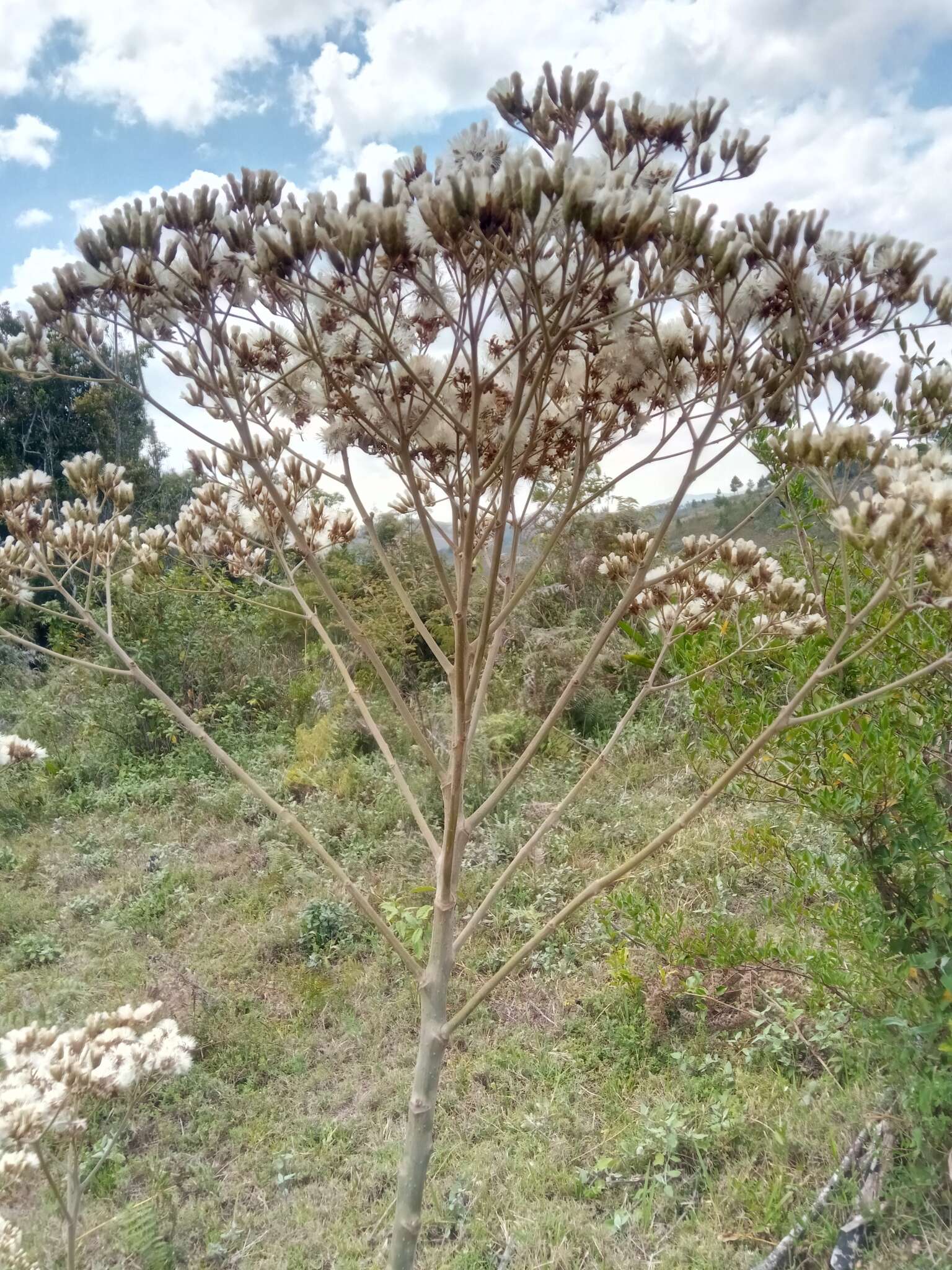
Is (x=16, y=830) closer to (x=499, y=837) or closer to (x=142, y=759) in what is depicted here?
(x=142, y=759)

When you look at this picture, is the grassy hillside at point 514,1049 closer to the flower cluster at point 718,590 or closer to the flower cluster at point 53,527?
the flower cluster at point 718,590

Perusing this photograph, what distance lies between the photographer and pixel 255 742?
23.2 feet

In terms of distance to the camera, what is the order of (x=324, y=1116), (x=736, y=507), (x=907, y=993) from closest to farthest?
(x=907, y=993) < (x=324, y=1116) < (x=736, y=507)

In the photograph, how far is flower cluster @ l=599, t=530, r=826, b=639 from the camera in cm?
178

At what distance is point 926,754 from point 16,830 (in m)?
6.26

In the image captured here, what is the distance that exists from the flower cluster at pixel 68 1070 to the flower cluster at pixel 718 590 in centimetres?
157

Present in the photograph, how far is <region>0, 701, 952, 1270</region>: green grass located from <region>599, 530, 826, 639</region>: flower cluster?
1089 mm

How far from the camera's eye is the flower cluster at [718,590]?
1784mm

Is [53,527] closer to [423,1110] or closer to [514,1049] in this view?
[423,1110]

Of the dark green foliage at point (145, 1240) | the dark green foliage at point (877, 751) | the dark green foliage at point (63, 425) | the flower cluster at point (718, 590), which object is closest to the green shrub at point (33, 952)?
the dark green foliage at point (145, 1240)

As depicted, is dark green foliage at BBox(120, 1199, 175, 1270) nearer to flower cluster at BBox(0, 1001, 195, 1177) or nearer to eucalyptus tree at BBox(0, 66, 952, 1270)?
flower cluster at BBox(0, 1001, 195, 1177)

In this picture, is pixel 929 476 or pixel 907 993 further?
pixel 907 993

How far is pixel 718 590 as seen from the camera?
75.3 inches

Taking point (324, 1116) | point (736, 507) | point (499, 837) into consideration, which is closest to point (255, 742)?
point (499, 837)
